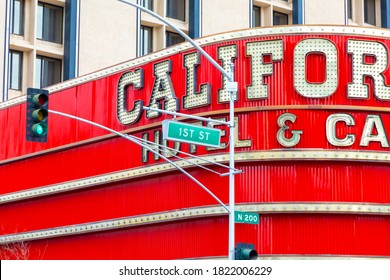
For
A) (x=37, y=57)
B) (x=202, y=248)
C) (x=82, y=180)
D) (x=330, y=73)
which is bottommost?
(x=202, y=248)

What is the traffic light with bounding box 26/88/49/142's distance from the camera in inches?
992

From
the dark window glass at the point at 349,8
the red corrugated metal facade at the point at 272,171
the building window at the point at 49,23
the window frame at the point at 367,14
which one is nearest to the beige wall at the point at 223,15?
the building window at the point at 49,23

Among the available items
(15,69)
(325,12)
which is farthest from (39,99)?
(325,12)

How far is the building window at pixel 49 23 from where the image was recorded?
49.8m

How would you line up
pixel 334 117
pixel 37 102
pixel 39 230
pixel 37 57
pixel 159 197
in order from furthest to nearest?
pixel 37 57 < pixel 39 230 < pixel 159 197 < pixel 334 117 < pixel 37 102

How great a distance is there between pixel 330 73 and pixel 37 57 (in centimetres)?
2308

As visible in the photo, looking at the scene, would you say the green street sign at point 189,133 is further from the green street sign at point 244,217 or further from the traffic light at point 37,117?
the traffic light at point 37,117

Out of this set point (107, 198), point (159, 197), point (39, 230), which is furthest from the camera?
point (39, 230)

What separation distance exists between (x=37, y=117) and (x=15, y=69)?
24.2m

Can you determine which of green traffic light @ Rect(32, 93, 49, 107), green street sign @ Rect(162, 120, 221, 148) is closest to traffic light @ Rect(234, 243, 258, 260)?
green street sign @ Rect(162, 120, 221, 148)

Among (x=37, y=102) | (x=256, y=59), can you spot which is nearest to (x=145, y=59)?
(x=256, y=59)

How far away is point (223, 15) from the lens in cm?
5412

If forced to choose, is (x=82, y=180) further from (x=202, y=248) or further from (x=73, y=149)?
(x=202, y=248)

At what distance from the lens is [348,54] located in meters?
30.5
